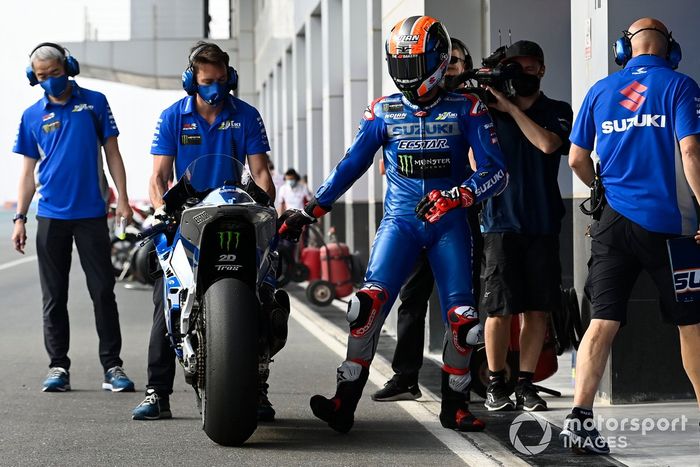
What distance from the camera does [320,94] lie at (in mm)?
25109

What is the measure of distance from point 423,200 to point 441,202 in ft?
0.33

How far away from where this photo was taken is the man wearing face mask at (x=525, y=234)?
26.1 feet

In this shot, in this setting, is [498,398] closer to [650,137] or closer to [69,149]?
[650,137]

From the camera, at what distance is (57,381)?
8.91 meters

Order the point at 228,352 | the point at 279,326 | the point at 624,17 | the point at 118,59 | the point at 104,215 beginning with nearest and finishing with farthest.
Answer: the point at 228,352, the point at 279,326, the point at 624,17, the point at 104,215, the point at 118,59

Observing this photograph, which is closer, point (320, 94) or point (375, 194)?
point (375, 194)

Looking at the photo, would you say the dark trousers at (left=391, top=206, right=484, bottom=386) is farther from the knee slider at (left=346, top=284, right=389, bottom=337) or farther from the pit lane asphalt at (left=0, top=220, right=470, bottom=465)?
the knee slider at (left=346, top=284, right=389, bottom=337)

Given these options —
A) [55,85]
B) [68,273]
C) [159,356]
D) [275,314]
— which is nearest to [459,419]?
[275,314]

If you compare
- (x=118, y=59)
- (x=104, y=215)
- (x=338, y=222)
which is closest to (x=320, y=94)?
(x=338, y=222)

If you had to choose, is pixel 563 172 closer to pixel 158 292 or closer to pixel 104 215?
pixel 104 215

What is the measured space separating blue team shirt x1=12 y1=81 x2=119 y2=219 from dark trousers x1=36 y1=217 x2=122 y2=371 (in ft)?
0.28

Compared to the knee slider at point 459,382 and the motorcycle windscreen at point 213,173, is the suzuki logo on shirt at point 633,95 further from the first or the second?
the motorcycle windscreen at point 213,173

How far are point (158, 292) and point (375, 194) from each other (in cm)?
725

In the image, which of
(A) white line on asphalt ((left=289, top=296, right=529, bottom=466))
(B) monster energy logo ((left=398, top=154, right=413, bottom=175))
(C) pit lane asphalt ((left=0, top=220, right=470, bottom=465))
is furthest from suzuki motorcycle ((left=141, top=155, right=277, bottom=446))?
(A) white line on asphalt ((left=289, top=296, right=529, bottom=466))
